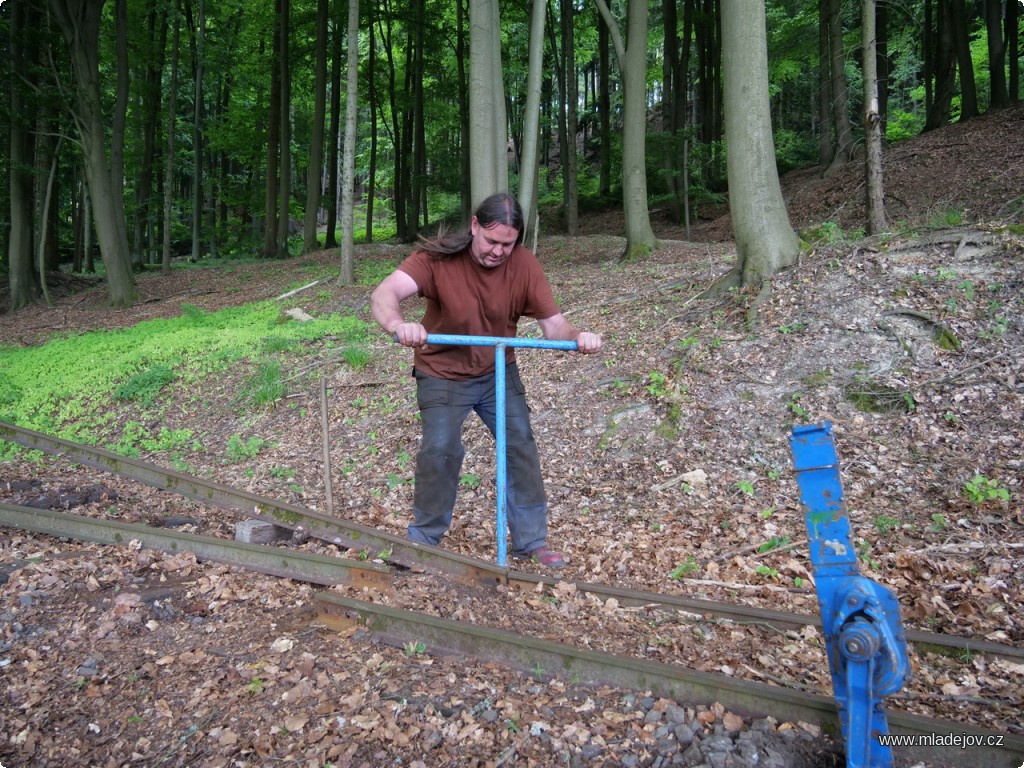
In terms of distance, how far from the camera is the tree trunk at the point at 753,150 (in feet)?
25.3

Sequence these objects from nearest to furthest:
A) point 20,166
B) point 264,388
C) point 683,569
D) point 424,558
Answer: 1. point 424,558
2. point 683,569
3. point 264,388
4. point 20,166

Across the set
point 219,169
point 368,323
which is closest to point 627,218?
point 368,323

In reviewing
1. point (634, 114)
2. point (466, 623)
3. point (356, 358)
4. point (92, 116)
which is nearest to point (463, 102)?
point (634, 114)

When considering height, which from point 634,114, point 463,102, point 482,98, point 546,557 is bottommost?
point 546,557

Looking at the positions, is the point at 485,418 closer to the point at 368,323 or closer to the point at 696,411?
the point at 696,411

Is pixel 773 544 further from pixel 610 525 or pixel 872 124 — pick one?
pixel 872 124

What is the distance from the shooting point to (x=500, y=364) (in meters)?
3.88

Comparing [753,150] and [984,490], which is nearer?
[984,490]

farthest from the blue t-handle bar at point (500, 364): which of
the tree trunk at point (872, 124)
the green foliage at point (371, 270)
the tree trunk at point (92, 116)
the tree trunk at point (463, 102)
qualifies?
the tree trunk at point (463, 102)

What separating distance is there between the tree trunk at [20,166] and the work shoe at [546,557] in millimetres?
17434

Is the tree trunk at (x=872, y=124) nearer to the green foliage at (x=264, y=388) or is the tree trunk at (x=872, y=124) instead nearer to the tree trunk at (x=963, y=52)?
the green foliage at (x=264, y=388)

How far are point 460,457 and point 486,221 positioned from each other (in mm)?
1463

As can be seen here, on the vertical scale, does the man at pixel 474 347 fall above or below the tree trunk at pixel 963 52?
below

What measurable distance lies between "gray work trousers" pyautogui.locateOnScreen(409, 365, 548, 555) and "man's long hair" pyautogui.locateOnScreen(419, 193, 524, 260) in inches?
30.4
